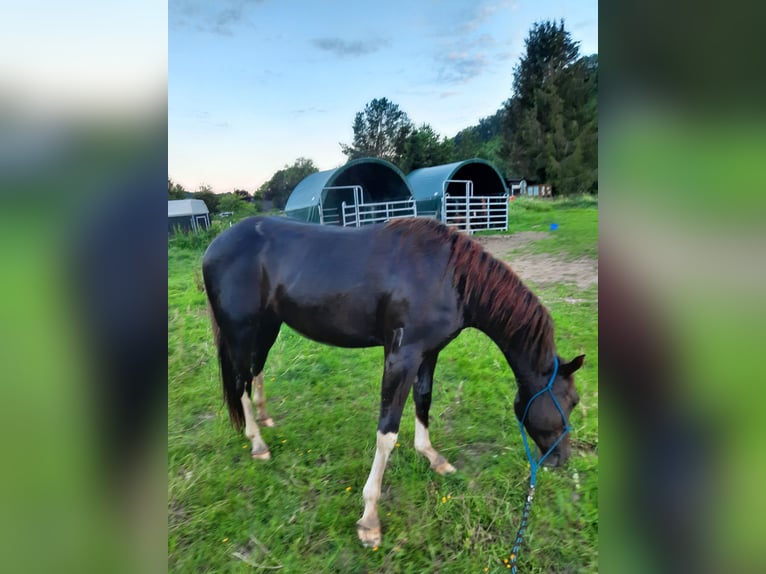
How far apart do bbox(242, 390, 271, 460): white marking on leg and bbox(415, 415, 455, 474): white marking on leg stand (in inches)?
39.3

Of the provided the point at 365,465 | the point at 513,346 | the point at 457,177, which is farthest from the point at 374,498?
the point at 457,177

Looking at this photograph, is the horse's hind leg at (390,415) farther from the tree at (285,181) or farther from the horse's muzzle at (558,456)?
the tree at (285,181)

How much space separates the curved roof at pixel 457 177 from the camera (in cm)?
251

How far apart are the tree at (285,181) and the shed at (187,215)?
379 mm

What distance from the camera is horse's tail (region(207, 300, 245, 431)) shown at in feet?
8.37

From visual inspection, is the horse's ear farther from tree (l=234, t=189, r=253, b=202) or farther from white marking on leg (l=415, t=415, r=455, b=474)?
tree (l=234, t=189, r=253, b=202)

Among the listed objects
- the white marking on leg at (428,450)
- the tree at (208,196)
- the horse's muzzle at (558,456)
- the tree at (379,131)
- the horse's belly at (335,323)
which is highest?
the tree at (379,131)

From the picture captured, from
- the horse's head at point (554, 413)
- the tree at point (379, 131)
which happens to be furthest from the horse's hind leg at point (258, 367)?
the horse's head at point (554, 413)

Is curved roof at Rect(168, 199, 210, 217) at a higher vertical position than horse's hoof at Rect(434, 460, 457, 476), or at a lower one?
higher

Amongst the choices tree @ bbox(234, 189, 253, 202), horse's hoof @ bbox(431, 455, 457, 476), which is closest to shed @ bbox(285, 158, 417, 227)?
tree @ bbox(234, 189, 253, 202)
